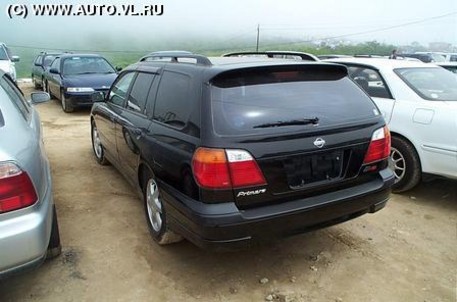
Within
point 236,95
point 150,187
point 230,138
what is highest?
point 236,95

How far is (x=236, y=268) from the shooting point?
3.07 meters

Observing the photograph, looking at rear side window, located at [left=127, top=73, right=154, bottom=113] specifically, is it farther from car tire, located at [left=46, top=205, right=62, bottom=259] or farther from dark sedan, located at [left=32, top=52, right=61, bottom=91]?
dark sedan, located at [left=32, top=52, right=61, bottom=91]

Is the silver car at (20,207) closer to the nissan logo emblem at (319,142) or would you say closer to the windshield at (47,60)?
the nissan logo emblem at (319,142)

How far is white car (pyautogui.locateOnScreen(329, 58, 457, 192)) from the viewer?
4.09 meters

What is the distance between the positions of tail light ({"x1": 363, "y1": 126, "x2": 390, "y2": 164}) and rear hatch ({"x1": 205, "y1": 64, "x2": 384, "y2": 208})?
0.05m

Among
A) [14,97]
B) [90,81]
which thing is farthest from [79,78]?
[14,97]

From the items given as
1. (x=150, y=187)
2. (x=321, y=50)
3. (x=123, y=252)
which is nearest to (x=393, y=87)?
(x=150, y=187)

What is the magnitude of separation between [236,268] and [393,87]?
297cm

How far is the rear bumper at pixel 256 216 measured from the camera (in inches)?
96.7

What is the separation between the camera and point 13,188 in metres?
2.16

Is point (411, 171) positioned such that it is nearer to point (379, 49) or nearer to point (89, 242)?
point (89, 242)

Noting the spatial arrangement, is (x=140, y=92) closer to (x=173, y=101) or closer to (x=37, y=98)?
(x=173, y=101)

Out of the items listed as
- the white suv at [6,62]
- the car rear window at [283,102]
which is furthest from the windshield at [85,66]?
the car rear window at [283,102]

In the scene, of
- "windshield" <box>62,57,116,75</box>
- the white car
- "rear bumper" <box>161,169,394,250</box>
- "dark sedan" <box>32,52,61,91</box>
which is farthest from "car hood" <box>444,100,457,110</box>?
"dark sedan" <box>32,52,61,91</box>
